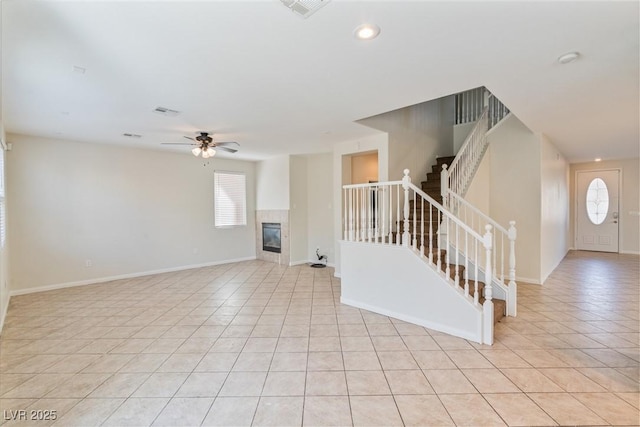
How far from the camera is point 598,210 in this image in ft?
28.4

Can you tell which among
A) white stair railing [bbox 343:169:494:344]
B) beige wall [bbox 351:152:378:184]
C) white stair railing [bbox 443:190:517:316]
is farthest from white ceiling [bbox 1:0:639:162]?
beige wall [bbox 351:152:378:184]

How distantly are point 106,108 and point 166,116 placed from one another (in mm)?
697

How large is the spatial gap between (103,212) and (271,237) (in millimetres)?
3727

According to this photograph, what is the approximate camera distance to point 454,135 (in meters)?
7.07

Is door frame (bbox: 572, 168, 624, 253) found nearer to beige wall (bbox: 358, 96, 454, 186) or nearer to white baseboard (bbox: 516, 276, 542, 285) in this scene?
beige wall (bbox: 358, 96, 454, 186)

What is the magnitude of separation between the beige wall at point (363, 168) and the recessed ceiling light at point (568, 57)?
3935mm

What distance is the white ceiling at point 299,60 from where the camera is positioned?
1.96 meters

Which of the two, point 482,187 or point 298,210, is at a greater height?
point 482,187

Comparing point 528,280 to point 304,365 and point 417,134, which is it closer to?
point 417,134

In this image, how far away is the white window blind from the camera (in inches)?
298

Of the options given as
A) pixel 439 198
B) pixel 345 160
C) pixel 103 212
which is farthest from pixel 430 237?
pixel 103 212

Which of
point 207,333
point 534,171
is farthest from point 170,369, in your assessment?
point 534,171

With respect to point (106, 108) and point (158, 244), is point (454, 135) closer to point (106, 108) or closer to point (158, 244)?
point (106, 108)

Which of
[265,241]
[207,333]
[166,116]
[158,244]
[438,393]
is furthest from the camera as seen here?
[265,241]
